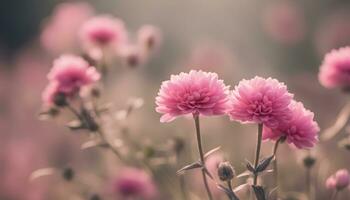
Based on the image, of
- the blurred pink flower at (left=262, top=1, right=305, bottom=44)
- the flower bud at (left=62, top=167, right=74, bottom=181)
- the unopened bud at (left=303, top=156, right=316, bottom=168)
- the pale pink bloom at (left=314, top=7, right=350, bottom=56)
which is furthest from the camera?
the blurred pink flower at (left=262, top=1, right=305, bottom=44)

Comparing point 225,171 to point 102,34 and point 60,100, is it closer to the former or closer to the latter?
point 60,100

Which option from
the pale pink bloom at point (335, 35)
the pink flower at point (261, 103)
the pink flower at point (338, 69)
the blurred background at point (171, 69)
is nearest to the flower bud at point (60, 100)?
the blurred background at point (171, 69)

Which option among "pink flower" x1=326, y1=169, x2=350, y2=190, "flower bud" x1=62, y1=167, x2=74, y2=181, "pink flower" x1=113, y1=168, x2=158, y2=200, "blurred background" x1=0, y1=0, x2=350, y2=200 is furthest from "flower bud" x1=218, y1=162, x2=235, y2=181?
"pink flower" x1=113, y1=168, x2=158, y2=200

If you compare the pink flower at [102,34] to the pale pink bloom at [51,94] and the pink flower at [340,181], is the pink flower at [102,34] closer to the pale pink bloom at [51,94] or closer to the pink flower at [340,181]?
the pale pink bloom at [51,94]

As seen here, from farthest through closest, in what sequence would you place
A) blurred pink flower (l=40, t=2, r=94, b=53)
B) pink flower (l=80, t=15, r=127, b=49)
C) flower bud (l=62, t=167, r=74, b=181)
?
1. blurred pink flower (l=40, t=2, r=94, b=53)
2. pink flower (l=80, t=15, r=127, b=49)
3. flower bud (l=62, t=167, r=74, b=181)

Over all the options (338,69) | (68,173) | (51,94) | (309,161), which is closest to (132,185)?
(68,173)

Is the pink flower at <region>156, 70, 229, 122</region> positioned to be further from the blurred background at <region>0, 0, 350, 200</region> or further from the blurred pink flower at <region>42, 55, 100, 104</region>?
the blurred background at <region>0, 0, 350, 200</region>
